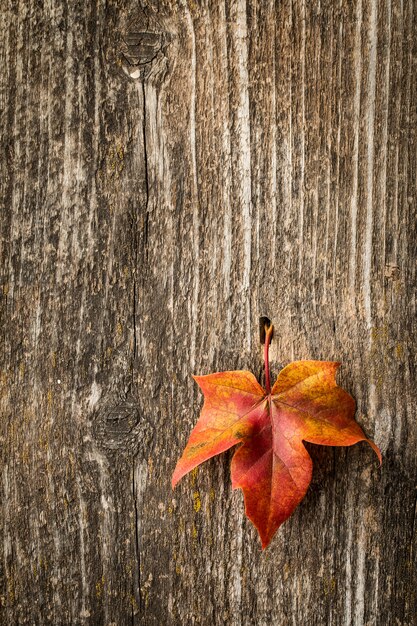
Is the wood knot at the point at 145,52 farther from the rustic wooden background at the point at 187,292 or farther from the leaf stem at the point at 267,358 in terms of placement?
the leaf stem at the point at 267,358

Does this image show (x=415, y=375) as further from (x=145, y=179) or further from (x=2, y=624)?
(x=2, y=624)

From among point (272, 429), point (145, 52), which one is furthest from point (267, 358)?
point (145, 52)

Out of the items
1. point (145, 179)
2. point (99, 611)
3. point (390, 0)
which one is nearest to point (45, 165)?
Result: point (145, 179)

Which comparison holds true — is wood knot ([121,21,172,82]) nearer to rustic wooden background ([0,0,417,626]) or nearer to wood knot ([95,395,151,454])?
rustic wooden background ([0,0,417,626])

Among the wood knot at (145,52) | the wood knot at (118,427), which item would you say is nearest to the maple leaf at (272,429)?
the wood knot at (118,427)

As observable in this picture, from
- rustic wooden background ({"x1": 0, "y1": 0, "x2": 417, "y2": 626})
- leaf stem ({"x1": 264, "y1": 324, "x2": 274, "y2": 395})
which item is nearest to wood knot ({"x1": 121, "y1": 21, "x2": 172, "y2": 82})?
rustic wooden background ({"x1": 0, "y1": 0, "x2": 417, "y2": 626})

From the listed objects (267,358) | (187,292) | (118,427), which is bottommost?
(118,427)

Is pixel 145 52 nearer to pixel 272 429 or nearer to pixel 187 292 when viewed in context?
pixel 187 292
